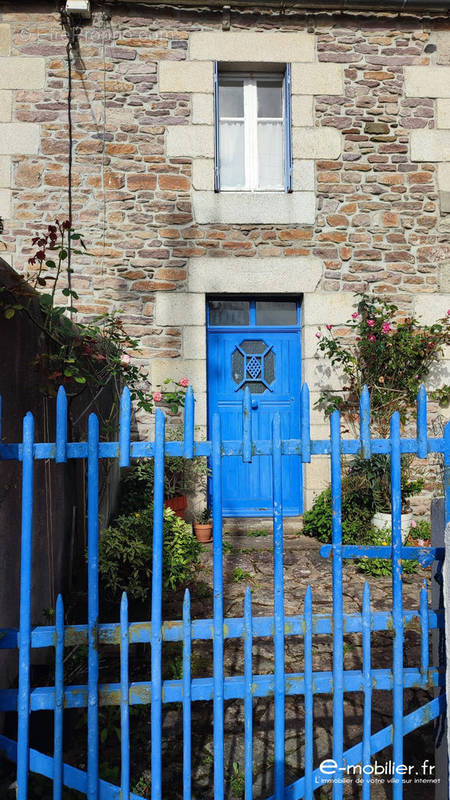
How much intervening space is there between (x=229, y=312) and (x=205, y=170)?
60.0 inches

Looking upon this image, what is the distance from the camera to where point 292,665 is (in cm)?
277

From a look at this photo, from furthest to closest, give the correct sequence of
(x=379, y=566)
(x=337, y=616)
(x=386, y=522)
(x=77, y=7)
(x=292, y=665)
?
(x=77, y=7), (x=386, y=522), (x=379, y=566), (x=292, y=665), (x=337, y=616)

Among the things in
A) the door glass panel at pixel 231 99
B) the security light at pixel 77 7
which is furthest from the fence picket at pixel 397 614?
the security light at pixel 77 7

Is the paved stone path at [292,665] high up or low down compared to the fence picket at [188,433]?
down

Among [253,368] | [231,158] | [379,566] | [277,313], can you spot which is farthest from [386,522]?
[231,158]

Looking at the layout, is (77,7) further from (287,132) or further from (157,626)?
(157,626)

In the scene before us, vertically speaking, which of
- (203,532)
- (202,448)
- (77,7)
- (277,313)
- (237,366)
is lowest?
(203,532)

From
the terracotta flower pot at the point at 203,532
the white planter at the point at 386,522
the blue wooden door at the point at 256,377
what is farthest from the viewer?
the blue wooden door at the point at 256,377

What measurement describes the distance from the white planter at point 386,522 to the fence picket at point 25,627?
399 centimetres

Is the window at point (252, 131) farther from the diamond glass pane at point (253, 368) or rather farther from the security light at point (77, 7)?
the diamond glass pane at point (253, 368)

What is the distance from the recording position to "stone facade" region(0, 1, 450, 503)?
218 inches

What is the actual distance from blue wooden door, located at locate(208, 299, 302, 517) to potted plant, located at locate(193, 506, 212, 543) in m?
0.41

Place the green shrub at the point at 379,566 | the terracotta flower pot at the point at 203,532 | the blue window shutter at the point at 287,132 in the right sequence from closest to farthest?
the green shrub at the point at 379,566 → the terracotta flower pot at the point at 203,532 → the blue window shutter at the point at 287,132

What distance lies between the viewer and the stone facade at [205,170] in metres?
5.54
